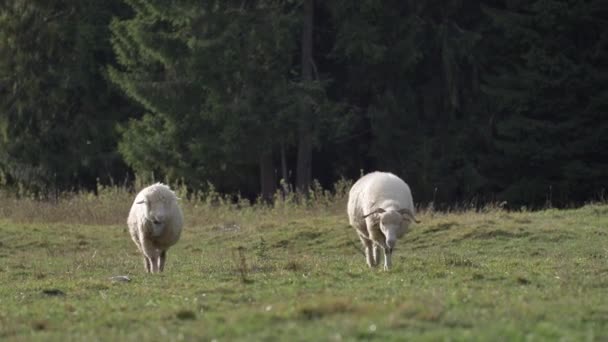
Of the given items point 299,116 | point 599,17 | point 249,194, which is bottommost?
point 249,194

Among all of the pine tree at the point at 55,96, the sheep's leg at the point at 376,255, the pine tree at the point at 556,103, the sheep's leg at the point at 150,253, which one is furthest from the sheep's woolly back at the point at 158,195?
the pine tree at the point at 55,96

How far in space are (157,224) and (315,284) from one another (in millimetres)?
4945

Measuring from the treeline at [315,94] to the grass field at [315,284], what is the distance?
12370 millimetres

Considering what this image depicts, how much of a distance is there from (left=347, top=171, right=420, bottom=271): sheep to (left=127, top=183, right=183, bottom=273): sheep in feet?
8.66

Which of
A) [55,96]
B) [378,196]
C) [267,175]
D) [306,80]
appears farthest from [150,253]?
[55,96]

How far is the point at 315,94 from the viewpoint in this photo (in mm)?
38312

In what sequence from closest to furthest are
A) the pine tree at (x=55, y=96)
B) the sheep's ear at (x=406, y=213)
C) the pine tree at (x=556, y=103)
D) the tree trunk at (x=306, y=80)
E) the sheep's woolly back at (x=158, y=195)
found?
the sheep's ear at (x=406, y=213) < the sheep's woolly back at (x=158, y=195) < the pine tree at (x=556, y=103) < the tree trunk at (x=306, y=80) < the pine tree at (x=55, y=96)

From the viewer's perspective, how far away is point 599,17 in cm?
3719

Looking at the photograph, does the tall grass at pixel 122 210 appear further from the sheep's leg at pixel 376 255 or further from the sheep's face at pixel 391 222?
the sheep's face at pixel 391 222

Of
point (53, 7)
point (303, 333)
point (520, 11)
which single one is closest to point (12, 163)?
point (53, 7)

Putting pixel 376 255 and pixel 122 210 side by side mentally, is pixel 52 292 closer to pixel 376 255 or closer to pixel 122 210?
pixel 376 255

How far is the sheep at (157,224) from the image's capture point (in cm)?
1755

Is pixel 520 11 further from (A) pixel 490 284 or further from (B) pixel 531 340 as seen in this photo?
(B) pixel 531 340

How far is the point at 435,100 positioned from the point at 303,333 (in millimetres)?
32918
